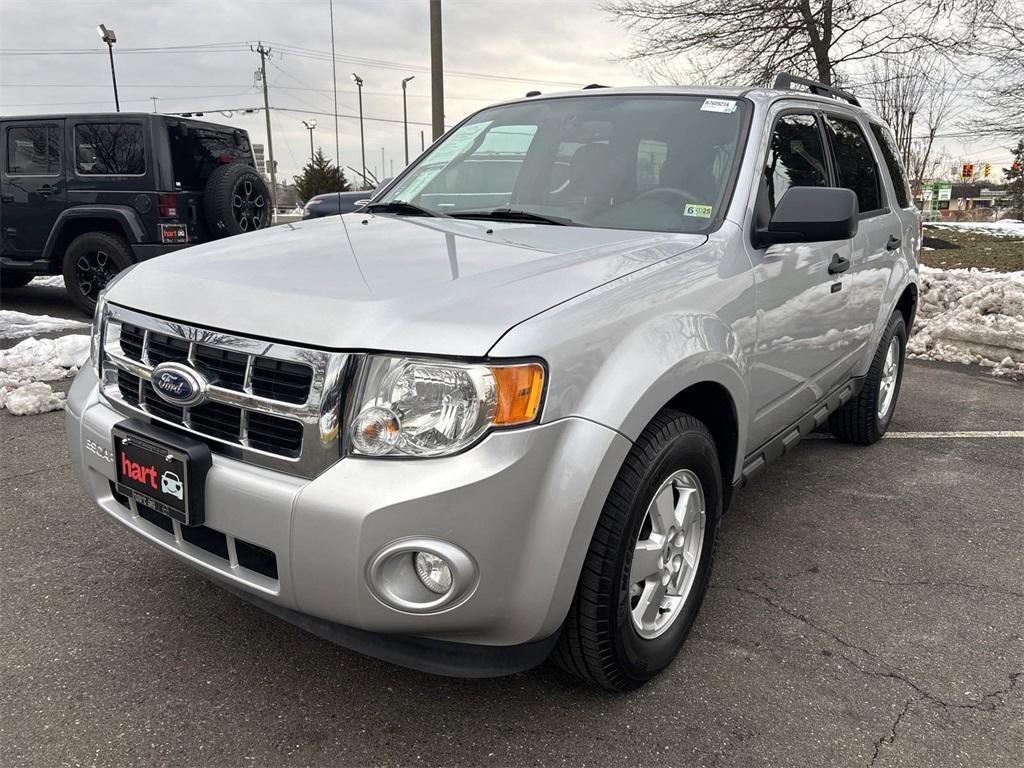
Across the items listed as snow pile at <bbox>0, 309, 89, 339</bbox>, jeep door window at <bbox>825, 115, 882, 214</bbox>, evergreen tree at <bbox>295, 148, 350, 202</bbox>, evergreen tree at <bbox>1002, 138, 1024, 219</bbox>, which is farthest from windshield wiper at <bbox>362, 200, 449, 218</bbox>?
evergreen tree at <bbox>295, 148, 350, 202</bbox>

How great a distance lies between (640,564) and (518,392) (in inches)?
28.3

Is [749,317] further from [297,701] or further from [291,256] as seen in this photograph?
[297,701]

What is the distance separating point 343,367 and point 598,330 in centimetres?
62

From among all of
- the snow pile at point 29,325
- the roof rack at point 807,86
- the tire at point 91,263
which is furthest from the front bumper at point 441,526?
the tire at point 91,263

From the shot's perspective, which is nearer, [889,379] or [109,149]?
[889,379]

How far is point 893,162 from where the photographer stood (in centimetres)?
469

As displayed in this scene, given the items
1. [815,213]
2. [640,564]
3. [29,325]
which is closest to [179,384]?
[640,564]

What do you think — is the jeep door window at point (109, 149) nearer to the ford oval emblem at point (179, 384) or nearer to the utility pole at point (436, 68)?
the utility pole at point (436, 68)

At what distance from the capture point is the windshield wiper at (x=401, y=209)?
3234mm

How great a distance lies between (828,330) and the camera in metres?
3.47

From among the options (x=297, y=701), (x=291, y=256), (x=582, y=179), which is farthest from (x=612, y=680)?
(x=582, y=179)

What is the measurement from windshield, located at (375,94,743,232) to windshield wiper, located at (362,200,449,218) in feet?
0.10

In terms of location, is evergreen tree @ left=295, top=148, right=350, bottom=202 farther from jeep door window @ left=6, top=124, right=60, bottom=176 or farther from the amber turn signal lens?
the amber turn signal lens

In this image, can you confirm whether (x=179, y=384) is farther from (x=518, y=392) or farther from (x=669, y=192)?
(x=669, y=192)
